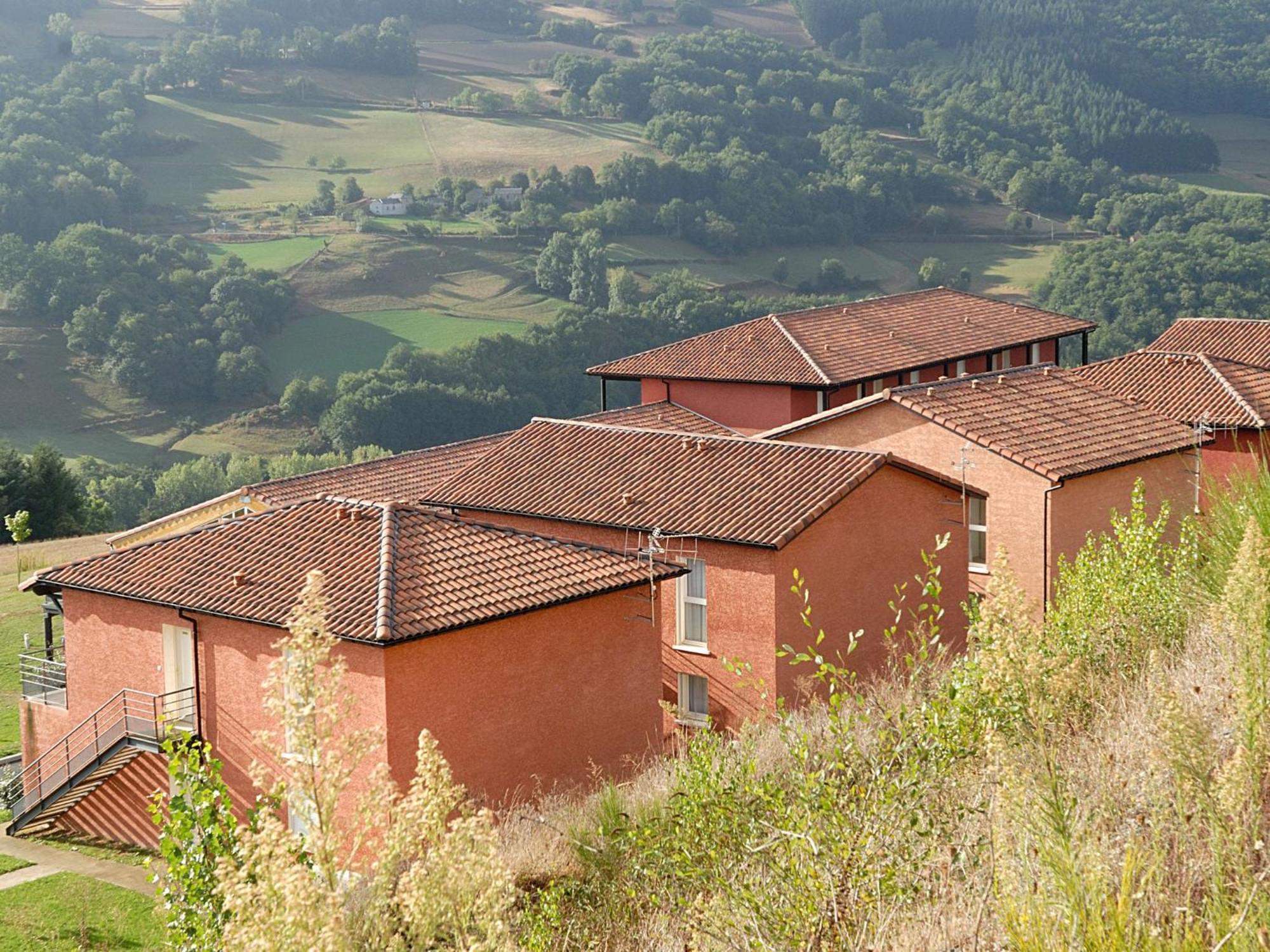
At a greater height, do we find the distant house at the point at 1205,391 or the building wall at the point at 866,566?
the distant house at the point at 1205,391

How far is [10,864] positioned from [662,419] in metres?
17.2

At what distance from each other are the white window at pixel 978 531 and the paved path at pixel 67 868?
43.8ft

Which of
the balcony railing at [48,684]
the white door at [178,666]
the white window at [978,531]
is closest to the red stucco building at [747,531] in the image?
the white window at [978,531]

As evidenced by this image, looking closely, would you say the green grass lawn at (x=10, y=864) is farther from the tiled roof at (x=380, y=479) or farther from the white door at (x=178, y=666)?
the tiled roof at (x=380, y=479)

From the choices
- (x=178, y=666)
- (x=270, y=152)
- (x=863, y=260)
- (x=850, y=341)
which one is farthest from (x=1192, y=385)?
(x=270, y=152)

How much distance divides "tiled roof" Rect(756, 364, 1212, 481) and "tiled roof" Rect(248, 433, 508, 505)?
21.8 ft

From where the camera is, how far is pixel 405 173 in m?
118

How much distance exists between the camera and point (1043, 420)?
80.3 feet

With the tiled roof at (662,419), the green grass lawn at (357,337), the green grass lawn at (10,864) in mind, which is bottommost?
the green grass lawn at (357,337)

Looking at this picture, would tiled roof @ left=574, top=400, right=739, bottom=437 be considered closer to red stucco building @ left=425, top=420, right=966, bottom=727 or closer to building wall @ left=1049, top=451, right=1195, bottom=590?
red stucco building @ left=425, top=420, right=966, bottom=727

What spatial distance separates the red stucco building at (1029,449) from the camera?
22.7 m

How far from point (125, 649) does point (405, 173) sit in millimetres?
102801

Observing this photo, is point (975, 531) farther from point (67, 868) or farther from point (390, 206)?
point (390, 206)

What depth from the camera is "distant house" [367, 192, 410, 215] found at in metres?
110
